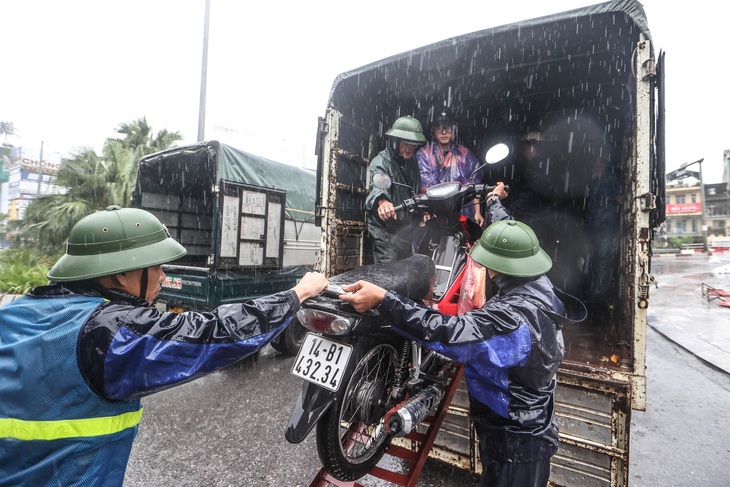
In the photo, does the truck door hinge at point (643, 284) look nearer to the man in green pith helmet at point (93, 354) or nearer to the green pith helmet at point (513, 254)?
the green pith helmet at point (513, 254)

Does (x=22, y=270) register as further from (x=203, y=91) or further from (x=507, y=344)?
(x=507, y=344)

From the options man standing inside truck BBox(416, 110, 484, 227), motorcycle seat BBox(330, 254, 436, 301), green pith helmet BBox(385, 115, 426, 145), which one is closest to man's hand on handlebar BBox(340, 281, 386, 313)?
motorcycle seat BBox(330, 254, 436, 301)

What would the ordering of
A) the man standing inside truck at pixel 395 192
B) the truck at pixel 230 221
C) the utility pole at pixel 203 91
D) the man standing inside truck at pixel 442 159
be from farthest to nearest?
the utility pole at pixel 203 91, the truck at pixel 230 221, the man standing inside truck at pixel 442 159, the man standing inside truck at pixel 395 192

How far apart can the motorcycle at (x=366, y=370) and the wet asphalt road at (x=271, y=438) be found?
3.41ft

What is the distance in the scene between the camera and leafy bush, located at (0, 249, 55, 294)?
802cm

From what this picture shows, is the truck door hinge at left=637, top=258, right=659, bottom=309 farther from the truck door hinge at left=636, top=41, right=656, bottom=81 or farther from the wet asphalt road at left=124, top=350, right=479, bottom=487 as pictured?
the wet asphalt road at left=124, top=350, right=479, bottom=487

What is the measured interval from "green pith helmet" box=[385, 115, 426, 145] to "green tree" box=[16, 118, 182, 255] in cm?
987

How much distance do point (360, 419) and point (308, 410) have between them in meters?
0.45

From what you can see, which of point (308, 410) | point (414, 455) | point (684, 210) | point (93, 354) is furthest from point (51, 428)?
point (684, 210)

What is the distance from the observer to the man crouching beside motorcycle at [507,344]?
1.54 metres

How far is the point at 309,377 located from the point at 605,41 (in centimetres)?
366

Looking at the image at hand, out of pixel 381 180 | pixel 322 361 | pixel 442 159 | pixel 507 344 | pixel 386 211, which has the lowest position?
pixel 322 361

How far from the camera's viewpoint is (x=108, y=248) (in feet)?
4.50

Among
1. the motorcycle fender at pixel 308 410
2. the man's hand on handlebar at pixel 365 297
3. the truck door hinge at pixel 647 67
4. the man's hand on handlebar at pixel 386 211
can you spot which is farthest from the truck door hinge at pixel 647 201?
the motorcycle fender at pixel 308 410
